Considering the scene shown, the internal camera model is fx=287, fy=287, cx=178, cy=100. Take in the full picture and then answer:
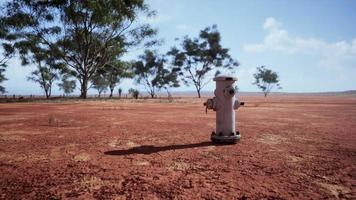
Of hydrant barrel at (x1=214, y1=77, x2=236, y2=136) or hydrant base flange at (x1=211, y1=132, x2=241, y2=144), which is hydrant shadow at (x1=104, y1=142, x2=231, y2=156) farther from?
hydrant barrel at (x1=214, y1=77, x2=236, y2=136)

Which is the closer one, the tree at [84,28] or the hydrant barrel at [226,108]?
the hydrant barrel at [226,108]

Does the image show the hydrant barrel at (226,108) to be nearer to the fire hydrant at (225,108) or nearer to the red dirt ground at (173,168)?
the fire hydrant at (225,108)

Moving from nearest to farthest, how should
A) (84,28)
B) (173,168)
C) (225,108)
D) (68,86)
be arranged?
(173,168) < (225,108) < (84,28) < (68,86)

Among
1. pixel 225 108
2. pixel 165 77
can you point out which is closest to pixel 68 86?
pixel 165 77

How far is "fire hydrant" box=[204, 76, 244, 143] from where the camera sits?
6.36 meters

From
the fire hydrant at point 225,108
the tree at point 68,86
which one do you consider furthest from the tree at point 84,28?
the tree at point 68,86

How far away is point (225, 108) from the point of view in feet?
21.0

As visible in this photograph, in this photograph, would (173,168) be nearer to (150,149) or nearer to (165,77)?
(150,149)

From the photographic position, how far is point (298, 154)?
5.33 meters

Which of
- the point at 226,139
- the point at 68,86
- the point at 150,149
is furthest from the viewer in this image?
the point at 68,86

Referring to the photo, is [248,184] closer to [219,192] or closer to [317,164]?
[219,192]

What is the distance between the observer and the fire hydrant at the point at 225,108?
6.36 metres

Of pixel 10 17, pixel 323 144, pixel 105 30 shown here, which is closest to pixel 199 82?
pixel 105 30

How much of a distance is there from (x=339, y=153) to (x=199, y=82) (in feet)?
176
